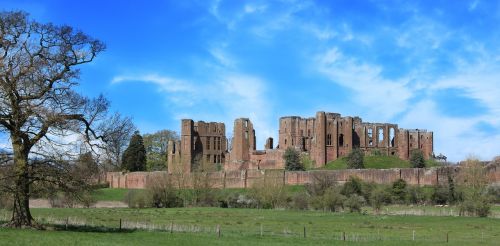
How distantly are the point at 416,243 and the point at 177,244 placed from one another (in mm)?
10050

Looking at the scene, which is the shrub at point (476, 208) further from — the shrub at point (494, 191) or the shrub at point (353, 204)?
the shrub at point (494, 191)

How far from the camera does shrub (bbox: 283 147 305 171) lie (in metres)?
93.4

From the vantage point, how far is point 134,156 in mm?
99562

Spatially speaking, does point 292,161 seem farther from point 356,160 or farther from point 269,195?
point 269,195

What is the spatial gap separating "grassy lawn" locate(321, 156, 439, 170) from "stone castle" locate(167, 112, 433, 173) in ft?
7.59

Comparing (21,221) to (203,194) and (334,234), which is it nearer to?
(334,234)

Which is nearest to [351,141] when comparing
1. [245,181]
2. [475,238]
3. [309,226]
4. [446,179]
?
[245,181]

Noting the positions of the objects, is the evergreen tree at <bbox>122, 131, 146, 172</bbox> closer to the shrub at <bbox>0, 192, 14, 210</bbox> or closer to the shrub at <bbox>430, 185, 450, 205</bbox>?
the shrub at <bbox>430, 185, 450, 205</bbox>

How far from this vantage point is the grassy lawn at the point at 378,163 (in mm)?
93188

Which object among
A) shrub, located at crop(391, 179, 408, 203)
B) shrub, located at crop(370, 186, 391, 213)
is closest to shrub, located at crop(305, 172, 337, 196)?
shrub, located at crop(370, 186, 391, 213)

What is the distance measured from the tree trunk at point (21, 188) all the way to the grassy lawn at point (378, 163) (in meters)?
67.6

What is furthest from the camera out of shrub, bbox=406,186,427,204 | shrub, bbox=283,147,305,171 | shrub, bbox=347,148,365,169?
shrub, bbox=283,147,305,171

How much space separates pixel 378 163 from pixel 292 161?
469 inches

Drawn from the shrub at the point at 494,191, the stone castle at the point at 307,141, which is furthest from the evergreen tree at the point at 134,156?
the shrub at the point at 494,191
